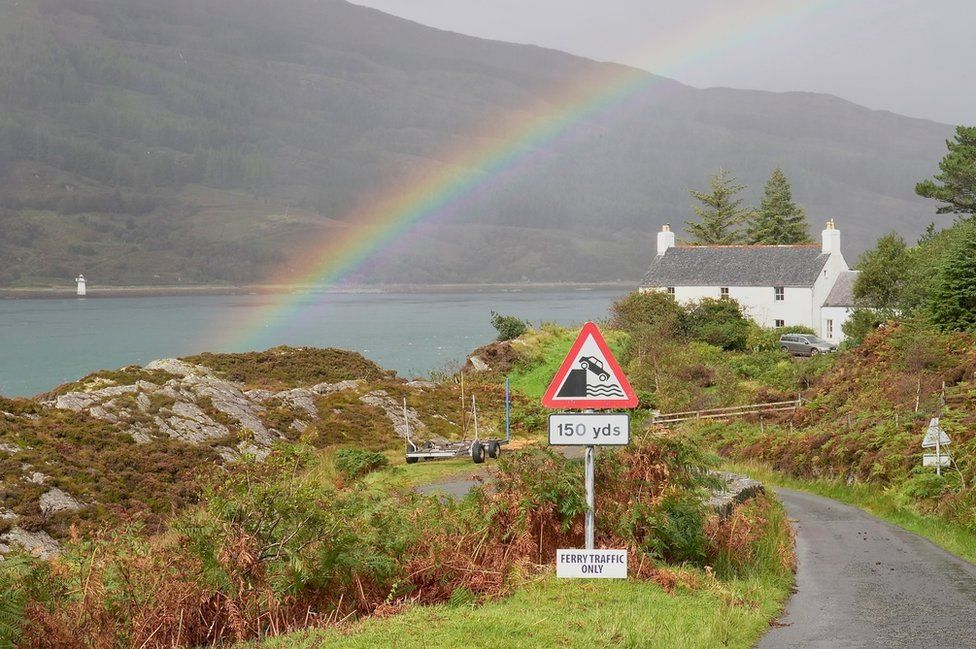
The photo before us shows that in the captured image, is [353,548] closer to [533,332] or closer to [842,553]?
[842,553]

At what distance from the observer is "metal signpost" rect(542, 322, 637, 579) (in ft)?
35.2

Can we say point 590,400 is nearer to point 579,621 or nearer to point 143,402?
point 579,621

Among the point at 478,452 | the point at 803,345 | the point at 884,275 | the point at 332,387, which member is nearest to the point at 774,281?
the point at 803,345

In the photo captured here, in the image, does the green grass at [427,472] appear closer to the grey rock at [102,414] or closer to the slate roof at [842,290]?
the grey rock at [102,414]

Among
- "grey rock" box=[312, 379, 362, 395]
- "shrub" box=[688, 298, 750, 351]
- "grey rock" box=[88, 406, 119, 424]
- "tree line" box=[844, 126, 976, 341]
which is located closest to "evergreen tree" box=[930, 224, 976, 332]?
"tree line" box=[844, 126, 976, 341]

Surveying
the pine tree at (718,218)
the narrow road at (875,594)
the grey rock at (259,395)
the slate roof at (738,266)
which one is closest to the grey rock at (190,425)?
the grey rock at (259,395)

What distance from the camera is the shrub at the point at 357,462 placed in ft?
82.9

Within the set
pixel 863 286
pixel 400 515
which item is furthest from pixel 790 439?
pixel 863 286

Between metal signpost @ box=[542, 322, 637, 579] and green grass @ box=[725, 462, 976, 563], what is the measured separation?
668 centimetres

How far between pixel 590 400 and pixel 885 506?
12.6 meters

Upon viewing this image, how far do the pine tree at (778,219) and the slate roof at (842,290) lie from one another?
27.2 m

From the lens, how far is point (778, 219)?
9994 cm

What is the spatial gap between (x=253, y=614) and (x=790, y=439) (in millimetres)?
24817

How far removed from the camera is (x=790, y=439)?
103 ft
